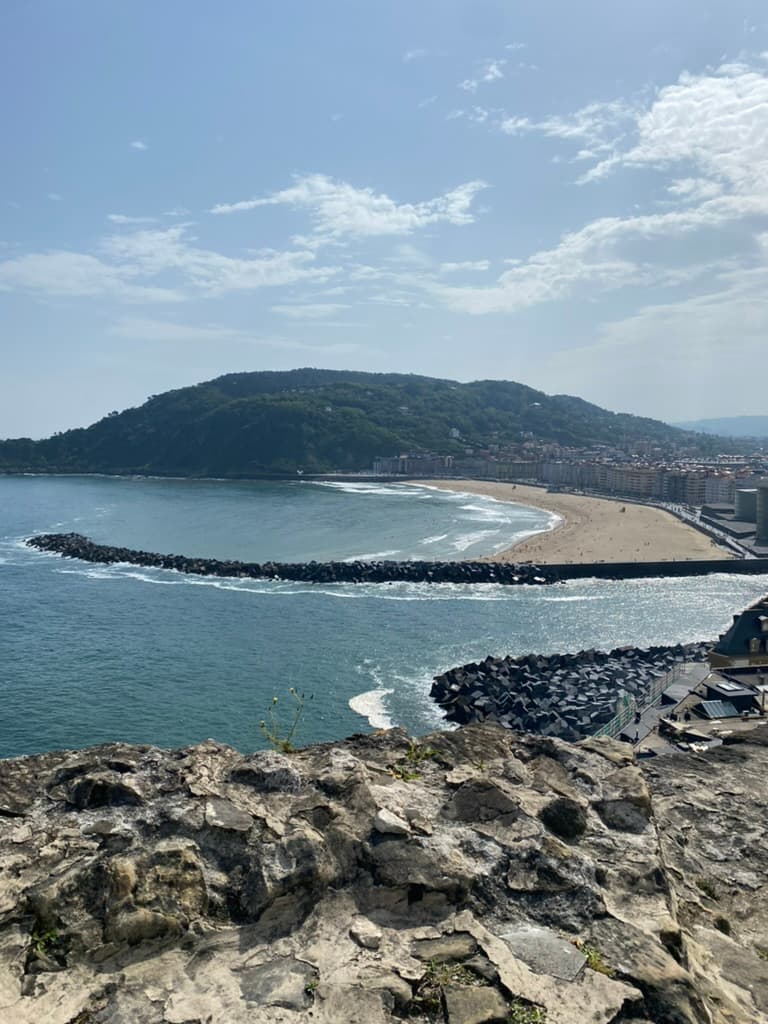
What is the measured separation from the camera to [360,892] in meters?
4.61

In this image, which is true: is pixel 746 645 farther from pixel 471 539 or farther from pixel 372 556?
pixel 471 539

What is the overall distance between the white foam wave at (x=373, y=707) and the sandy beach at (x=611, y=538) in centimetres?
2778

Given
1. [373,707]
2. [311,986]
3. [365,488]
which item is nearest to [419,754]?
[311,986]

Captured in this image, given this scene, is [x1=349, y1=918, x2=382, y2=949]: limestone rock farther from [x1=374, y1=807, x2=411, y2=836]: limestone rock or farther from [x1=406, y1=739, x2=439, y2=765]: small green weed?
[x1=406, y1=739, x2=439, y2=765]: small green weed

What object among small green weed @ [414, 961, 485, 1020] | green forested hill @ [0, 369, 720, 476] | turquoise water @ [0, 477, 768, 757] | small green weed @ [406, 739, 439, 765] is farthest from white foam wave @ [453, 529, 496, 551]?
green forested hill @ [0, 369, 720, 476]

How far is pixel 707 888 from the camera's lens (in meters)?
5.93

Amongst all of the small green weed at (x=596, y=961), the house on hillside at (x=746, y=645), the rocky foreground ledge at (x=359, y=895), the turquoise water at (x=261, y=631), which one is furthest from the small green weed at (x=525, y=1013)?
the house on hillside at (x=746, y=645)

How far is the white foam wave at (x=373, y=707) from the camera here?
22575 millimetres

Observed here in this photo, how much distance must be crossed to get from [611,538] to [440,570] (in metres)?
21.1

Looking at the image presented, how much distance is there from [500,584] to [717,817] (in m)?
39.2

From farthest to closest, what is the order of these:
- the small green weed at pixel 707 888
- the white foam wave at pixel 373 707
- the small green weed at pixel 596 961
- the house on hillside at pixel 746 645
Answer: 1. the house on hillside at pixel 746 645
2. the white foam wave at pixel 373 707
3. the small green weed at pixel 707 888
4. the small green weed at pixel 596 961

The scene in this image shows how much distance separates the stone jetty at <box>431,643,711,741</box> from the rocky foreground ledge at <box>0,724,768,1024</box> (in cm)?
1641

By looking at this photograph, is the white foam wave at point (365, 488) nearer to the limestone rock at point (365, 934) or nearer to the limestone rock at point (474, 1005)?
the limestone rock at point (365, 934)

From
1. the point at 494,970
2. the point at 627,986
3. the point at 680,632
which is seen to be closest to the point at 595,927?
the point at 627,986
